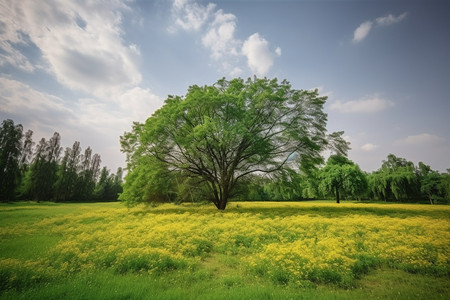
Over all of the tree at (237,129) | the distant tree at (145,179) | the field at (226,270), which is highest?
the tree at (237,129)

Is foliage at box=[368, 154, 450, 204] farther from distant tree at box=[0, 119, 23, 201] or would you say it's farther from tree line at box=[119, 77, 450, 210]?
distant tree at box=[0, 119, 23, 201]

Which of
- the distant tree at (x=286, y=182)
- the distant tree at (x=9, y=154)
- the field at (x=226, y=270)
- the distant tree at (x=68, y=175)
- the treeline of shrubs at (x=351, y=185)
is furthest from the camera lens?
the distant tree at (x=68, y=175)

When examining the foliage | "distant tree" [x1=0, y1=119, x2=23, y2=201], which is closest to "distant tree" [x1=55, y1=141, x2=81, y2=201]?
"distant tree" [x1=0, y1=119, x2=23, y2=201]

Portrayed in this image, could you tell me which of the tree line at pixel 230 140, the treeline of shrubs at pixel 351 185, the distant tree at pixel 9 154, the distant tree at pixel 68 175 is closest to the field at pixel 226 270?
the tree line at pixel 230 140

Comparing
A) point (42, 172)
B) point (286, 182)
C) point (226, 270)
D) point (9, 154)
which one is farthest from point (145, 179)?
point (42, 172)

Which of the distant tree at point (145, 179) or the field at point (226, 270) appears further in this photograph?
the distant tree at point (145, 179)

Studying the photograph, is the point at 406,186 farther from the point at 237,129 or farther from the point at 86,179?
the point at 86,179

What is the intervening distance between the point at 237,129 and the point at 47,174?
5826 centimetres

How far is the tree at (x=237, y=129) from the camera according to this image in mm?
17688

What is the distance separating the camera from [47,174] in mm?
48594

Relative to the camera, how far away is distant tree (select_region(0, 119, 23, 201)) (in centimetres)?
3488

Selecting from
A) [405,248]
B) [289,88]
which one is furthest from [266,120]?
[405,248]

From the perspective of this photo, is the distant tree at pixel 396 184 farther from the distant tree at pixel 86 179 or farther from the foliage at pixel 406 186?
the distant tree at pixel 86 179

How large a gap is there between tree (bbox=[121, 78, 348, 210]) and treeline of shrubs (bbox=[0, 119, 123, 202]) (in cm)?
1082
